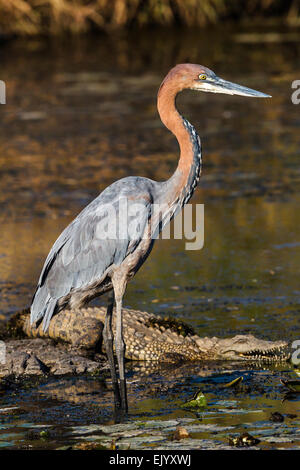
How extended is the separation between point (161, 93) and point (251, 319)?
7.18 ft

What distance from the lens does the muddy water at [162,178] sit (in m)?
6.02

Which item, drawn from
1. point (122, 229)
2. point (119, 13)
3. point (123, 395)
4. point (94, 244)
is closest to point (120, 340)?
point (123, 395)

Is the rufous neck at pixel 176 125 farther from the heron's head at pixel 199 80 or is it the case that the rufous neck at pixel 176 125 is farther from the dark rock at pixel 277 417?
the dark rock at pixel 277 417

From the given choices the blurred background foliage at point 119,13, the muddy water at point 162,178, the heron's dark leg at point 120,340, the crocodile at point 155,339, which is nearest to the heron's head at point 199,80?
the heron's dark leg at point 120,340

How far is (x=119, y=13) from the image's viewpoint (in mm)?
23766

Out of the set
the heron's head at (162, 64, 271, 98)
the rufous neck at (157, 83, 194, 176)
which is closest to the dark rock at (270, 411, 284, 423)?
the rufous neck at (157, 83, 194, 176)

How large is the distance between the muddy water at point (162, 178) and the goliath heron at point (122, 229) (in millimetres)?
617

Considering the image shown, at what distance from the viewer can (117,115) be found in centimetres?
1581

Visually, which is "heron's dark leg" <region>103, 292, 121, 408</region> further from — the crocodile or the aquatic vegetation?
the crocodile

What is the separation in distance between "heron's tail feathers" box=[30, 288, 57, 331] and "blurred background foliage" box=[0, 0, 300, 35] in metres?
16.9

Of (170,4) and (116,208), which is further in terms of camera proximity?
(170,4)

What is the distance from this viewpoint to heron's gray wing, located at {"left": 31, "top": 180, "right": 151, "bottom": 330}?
19.9 ft
